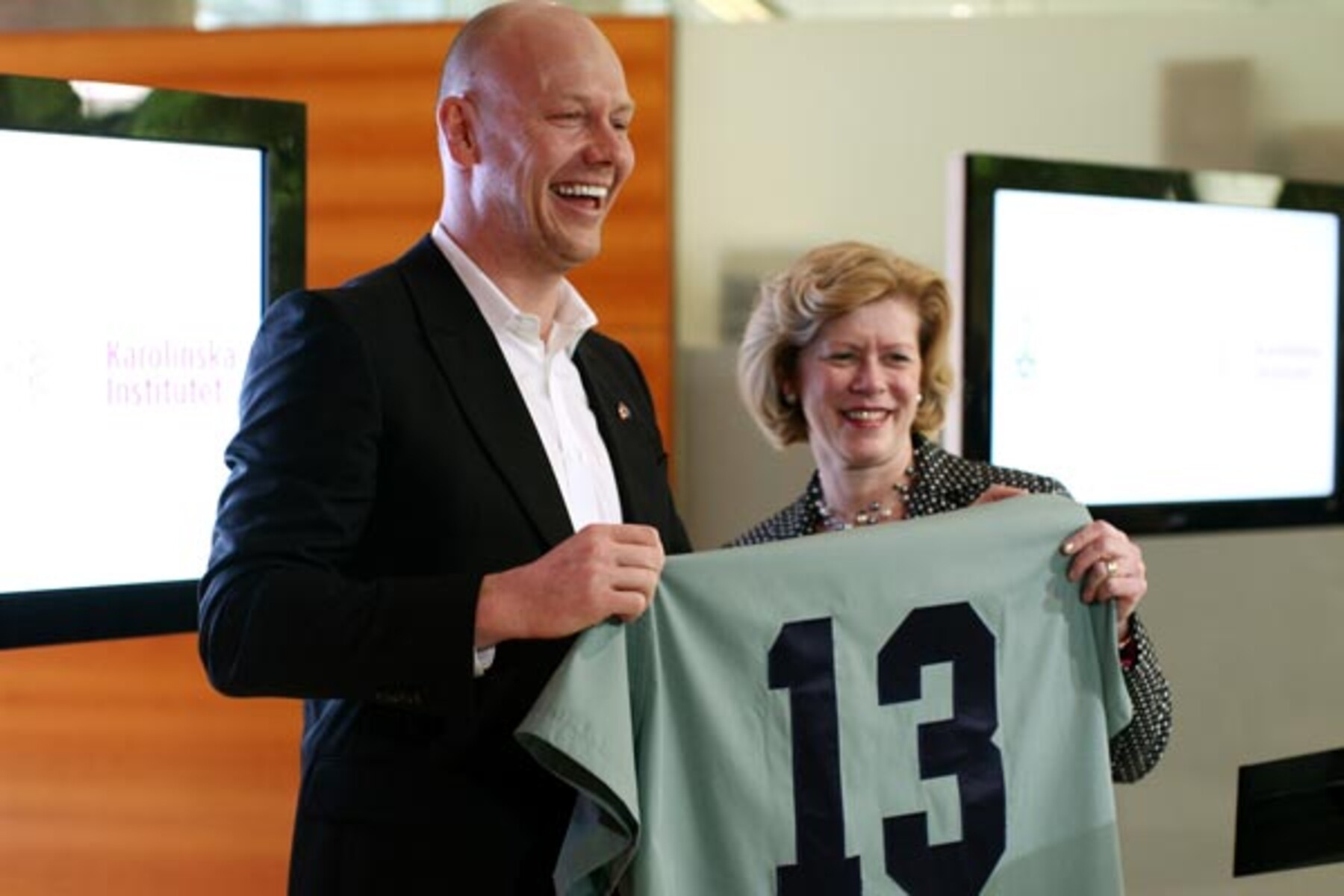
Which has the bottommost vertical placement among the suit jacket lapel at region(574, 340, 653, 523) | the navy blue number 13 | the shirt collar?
the navy blue number 13

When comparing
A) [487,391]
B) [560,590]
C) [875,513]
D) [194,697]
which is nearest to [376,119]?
[194,697]

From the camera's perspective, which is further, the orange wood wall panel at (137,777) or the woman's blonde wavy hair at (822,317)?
the orange wood wall panel at (137,777)

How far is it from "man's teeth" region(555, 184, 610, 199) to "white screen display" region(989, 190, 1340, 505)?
4.07ft

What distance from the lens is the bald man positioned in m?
1.48

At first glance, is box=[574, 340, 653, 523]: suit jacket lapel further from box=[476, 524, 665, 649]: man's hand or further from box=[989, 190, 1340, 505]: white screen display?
box=[989, 190, 1340, 505]: white screen display

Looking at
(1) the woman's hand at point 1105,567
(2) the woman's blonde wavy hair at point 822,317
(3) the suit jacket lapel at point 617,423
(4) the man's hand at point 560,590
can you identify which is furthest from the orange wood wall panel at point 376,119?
(4) the man's hand at point 560,590

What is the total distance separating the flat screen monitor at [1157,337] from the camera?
2.83m

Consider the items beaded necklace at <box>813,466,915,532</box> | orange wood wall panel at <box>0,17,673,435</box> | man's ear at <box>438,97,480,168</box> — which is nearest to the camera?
man's ear at <box>438,97,480,168</box>

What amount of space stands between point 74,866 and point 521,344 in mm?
2484

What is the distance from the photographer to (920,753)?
1.82 meters

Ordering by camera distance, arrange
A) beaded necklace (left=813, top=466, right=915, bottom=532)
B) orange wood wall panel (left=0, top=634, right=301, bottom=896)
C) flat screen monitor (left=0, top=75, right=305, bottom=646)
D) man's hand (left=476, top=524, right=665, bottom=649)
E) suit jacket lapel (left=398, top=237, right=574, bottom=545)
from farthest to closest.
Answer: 1. orange wood wall panel (left=0, top=634, right=301, bottom=896)
2. beaded necklace (left=813, top=466, right=915, bottom=532)
3. flat screen monitor (left=0, top=75, right=305, bottom=646)
4. suit jacket lapel (left=398, top=237, right=574, bottom=545)
5. man's hand (left=476, top=524, right=665, bottom=649)

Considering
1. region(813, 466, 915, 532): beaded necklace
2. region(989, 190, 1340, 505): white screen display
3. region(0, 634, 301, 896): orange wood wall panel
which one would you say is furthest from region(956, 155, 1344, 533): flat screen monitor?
region(0, 634, 301, 896): orange wood wall panel

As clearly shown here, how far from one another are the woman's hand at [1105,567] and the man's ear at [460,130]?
77 centimetres

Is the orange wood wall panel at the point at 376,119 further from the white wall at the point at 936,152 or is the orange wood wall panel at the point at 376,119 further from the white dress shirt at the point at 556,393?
the white dress shirt at the point at 556,393
